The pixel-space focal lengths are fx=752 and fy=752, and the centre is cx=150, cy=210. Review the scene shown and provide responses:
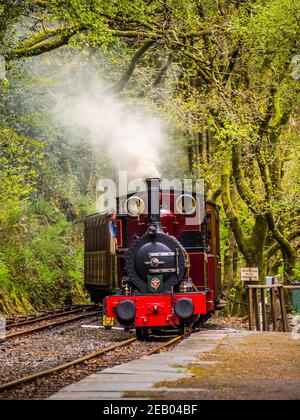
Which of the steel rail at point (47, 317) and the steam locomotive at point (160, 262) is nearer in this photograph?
the steam locomotive at point (160, 262)

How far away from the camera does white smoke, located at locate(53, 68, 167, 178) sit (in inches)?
994

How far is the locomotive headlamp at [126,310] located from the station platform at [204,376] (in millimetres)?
1518

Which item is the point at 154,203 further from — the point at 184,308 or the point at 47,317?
the point at 47,317

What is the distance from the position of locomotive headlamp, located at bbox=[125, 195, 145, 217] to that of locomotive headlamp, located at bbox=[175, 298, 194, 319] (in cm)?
188

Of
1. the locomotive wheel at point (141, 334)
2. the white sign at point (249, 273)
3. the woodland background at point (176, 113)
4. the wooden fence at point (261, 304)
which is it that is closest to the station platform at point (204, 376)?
the locomotive wheel at point (141, 334)

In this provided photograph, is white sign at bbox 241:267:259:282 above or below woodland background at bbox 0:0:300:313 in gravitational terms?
below

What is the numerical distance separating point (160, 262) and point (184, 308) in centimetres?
94

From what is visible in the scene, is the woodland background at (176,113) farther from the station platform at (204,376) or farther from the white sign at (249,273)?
the station platform at (204,376)

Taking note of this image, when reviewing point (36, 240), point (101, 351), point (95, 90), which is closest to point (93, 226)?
point (36, 240)

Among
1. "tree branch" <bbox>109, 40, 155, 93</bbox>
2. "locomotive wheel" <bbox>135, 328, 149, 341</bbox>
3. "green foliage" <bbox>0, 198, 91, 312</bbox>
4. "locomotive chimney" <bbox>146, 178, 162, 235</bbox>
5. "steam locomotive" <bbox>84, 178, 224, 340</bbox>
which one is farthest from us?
"green foliage" <bbox>0, 198, 91, 312</bbox>

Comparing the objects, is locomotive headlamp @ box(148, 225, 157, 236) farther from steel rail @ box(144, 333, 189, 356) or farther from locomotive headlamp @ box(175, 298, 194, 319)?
steel rail @ box(144, 333, 189, 356)

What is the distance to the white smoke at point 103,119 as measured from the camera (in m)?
25.2

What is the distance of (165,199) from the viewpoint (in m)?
14.6

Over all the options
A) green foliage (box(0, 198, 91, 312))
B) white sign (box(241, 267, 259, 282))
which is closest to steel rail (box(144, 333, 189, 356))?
white sign (box(241, 267, 259, 282))
